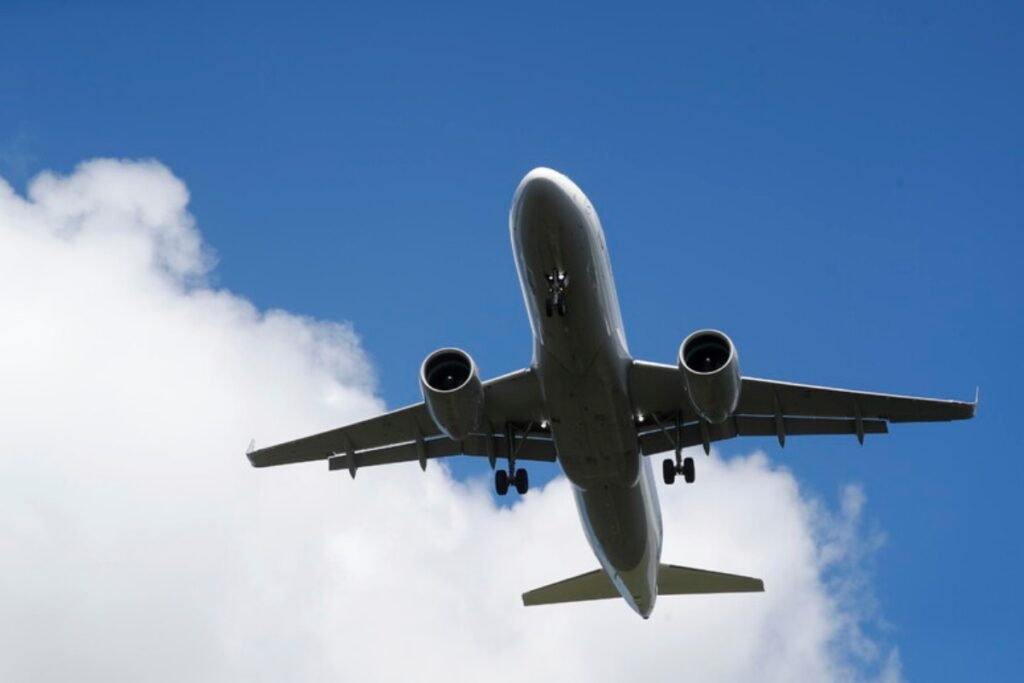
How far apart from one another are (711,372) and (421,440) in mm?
8368

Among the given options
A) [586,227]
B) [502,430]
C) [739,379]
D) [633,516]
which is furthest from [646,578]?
[586,227]

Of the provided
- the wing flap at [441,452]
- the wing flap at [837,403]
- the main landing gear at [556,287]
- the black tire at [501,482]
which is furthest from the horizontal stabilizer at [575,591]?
the main landing gear at [556,287]

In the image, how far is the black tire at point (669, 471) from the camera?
27.4m

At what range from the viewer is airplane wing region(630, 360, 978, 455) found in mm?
25812

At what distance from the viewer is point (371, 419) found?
28344 millimetres

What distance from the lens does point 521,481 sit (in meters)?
27.9

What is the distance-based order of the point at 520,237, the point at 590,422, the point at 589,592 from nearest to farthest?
1. the point at 520,237
2. the point at 590,422
3. the point at 589,592

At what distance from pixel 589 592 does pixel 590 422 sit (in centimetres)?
873

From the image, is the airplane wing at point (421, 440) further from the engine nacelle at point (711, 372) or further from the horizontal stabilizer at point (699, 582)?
the horizontal stabilizer at point (699, 582)

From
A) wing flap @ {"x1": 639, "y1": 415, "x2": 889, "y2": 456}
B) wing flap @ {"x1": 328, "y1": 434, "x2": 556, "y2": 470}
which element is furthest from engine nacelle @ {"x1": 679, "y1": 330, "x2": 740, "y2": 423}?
wing flap @ {"x1": 328, "y1": 434, "x2": 556, "y2": 470}

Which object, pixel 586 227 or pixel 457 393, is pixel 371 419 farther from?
pixel 586 227

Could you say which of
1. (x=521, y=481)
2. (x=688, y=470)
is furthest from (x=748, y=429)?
(x=521, y=481)

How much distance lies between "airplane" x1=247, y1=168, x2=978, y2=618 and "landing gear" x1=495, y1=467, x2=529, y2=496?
0.03 m

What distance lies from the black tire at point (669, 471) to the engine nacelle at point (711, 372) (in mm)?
3493
